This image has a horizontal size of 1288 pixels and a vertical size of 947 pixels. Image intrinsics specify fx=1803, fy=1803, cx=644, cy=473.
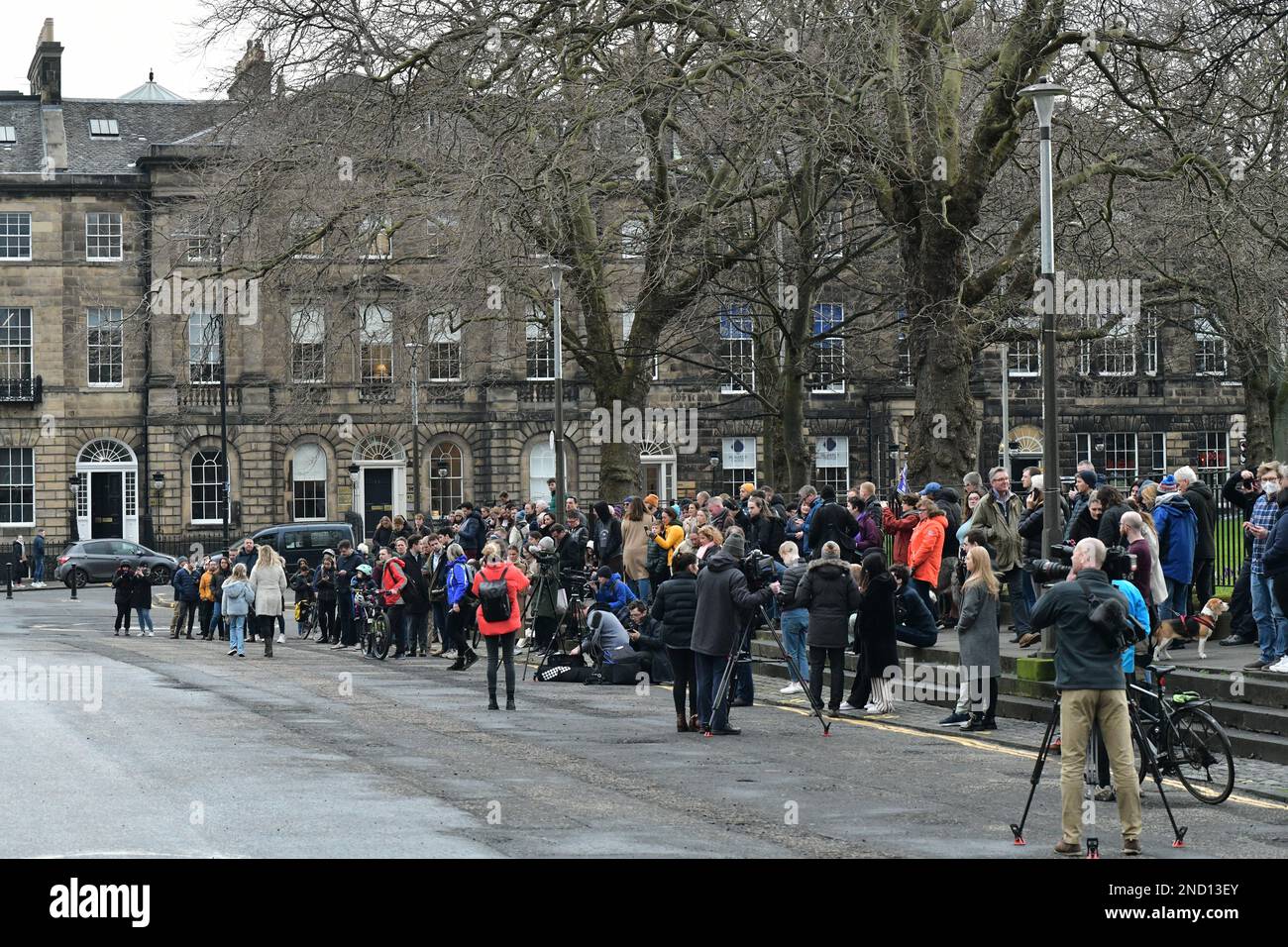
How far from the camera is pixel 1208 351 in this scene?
57.6 m

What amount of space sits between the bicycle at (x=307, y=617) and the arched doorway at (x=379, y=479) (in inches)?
1095

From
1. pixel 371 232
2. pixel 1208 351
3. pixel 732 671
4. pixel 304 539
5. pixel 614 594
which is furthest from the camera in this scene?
pixel 1208 351

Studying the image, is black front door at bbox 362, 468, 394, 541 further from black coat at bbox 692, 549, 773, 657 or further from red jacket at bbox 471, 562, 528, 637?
black coat at bbox 692, 549, 773, 657

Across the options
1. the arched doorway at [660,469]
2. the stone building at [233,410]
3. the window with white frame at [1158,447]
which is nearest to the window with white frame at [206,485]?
the stone building at [233,410]

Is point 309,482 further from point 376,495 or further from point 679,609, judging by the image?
point 679,609

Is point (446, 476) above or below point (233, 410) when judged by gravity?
below

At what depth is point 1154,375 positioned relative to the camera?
221 ft

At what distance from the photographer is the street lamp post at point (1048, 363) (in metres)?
18.8

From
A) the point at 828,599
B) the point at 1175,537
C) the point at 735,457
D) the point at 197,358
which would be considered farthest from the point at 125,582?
the point at 735,457

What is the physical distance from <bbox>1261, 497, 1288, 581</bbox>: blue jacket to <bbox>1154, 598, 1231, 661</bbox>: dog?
2.26m

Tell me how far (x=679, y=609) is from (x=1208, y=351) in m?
43.4
